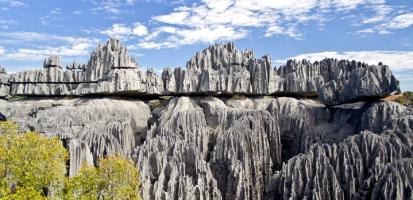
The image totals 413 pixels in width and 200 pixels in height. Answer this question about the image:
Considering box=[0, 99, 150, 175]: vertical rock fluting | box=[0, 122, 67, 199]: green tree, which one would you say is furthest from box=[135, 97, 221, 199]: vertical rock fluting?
box=[0, 122, 67, 199]: green tree

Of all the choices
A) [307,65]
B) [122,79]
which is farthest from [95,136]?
[307,65]

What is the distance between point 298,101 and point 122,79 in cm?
2546

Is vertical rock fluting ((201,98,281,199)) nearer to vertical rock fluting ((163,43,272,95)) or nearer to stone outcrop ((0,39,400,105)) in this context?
vertical rock fluting ((163,43,272,95))

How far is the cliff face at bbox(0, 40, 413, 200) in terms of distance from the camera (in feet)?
135

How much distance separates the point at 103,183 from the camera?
33.1m

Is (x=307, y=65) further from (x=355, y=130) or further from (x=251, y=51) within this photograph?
(x=355, y=130)

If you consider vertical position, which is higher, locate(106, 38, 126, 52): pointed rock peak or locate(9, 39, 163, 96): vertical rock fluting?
locate(106, 38, 126, 52): pointed rock peak

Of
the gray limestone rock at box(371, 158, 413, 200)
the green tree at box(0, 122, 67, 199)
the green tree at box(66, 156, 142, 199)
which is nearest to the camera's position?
the green tree at box(0, 122, 67, 199)

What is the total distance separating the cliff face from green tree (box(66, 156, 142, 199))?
7451 millimetres

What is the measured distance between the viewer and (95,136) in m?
49.3

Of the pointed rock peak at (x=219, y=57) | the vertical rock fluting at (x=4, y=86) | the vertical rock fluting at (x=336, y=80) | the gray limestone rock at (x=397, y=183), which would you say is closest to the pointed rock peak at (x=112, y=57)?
the pointed rock peak at (x=219, y=57)

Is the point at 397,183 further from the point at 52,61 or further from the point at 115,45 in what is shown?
the point at 52,61

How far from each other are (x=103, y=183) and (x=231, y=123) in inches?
1096

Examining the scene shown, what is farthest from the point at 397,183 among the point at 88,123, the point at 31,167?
the point at 88,123
